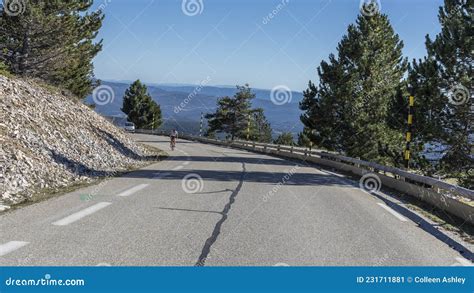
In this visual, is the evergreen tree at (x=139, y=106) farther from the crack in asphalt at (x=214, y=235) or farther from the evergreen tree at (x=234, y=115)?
the crack in asphalt at (x=214, y=235)

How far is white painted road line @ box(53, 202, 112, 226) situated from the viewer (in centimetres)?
708

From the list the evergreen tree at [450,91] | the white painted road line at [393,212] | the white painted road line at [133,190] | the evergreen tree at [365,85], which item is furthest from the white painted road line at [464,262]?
the evergreen tree at [365,85]

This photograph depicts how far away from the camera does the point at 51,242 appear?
5.86 m

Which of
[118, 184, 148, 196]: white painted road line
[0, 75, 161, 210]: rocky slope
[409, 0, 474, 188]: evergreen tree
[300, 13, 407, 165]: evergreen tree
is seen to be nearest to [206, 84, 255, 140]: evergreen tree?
[300, 13, 407, 165]: evergreen tree

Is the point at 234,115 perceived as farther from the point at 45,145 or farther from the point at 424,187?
the point at 424,187

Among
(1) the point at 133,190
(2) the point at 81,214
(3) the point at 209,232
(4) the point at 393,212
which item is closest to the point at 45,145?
(1) the point at 133,190

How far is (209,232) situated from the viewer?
272 inches

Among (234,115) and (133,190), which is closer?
(133,190)

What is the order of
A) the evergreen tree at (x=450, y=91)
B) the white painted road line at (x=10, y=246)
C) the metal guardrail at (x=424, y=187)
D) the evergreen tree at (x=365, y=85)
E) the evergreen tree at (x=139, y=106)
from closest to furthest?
1. the white painted road line at (x=10, y=246)
2. the metal guardrail at (x=424, y=187)
3. the evergreen tree at (x=450, y=91)
4. the evergreen tree at (x=365, y=85)
5. the evergreen tree at (x=139, y=106)

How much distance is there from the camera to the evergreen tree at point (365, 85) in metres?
31.3

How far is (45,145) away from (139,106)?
2972 inches

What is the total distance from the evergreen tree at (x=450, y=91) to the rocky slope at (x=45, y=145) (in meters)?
11.9
